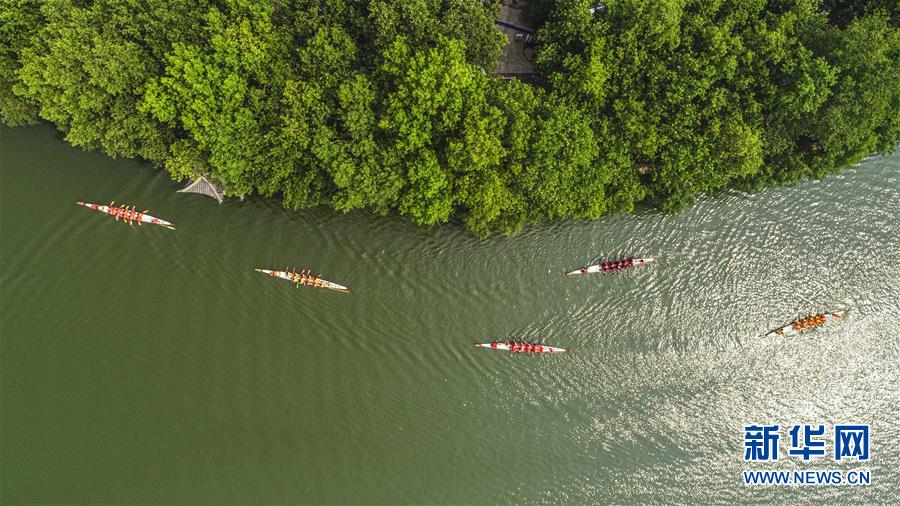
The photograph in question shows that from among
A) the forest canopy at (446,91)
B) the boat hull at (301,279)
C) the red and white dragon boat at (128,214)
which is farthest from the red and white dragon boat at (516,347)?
the red and white dragon boat at (128,214)

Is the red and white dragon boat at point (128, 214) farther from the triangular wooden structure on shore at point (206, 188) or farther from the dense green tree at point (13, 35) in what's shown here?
the dense green tree at point (13, 35)

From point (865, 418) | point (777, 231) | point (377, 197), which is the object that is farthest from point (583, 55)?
point (865, 418)

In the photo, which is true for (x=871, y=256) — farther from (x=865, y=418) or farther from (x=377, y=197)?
(x=377, y=197)

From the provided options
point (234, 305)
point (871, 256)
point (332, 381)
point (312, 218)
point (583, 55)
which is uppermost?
point (583, 55)

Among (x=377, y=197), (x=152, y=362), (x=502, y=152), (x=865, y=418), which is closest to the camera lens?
(x=502, y=152)

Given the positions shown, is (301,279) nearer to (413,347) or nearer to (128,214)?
(413,347)

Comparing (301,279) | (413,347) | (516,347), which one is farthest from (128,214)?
(516,347)
